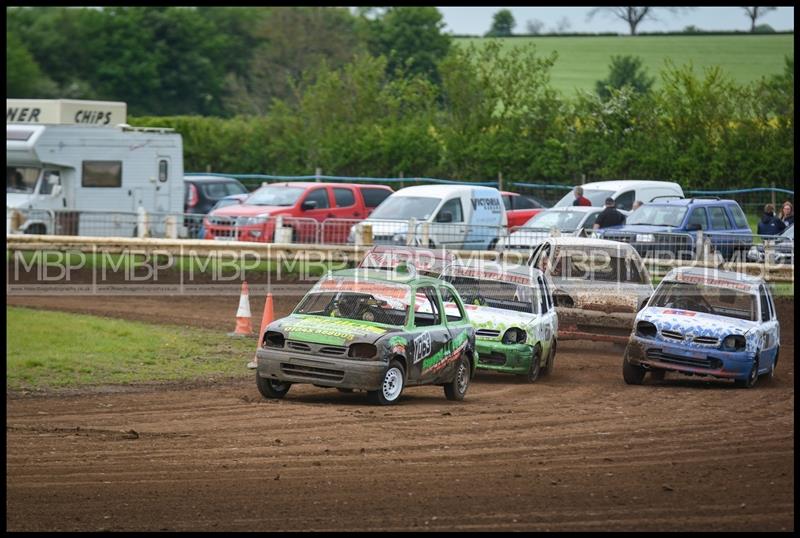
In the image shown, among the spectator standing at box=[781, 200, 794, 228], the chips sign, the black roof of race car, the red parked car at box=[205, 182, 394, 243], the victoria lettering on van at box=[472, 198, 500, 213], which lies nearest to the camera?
the black roof of race car

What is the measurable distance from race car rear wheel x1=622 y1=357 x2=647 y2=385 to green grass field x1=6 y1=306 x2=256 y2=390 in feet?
16.0

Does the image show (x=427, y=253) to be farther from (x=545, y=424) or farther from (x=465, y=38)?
(x=465, y=38)

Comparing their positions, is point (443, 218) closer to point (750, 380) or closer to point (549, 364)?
point (549, 364)

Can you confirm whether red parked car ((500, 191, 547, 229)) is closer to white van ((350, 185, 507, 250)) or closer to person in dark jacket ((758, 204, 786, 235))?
white van ((350, 185, 507, 250))

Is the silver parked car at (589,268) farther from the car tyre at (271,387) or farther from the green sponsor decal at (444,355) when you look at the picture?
the car tyre at (271,387)

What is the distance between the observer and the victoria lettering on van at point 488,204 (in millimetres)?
29859

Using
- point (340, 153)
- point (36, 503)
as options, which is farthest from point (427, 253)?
point (340, 153)

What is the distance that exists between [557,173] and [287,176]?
33.4 feet

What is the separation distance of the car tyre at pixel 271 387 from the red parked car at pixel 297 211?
14.0 m

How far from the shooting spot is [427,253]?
20250 millimetres

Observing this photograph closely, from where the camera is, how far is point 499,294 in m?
18.1

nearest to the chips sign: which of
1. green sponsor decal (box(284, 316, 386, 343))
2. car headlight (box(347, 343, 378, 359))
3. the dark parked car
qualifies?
the dark parked car

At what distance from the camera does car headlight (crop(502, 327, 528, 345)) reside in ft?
56.1

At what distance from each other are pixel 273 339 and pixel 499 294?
4383 millimetres
